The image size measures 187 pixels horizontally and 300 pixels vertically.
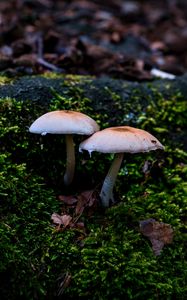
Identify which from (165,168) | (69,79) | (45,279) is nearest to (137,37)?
(69,79)

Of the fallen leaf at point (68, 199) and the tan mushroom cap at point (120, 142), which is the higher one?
the tan mushroom cap at point (120, 142)

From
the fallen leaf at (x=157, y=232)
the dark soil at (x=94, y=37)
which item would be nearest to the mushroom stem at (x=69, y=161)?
the fallen leaf at (x=157, y=232)

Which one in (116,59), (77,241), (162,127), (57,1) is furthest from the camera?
(57,1)

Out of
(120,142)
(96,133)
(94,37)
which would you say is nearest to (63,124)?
(96,133)

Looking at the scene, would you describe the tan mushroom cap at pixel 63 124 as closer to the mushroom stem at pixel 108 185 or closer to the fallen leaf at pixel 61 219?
the mushroom stem at pixel 108 185

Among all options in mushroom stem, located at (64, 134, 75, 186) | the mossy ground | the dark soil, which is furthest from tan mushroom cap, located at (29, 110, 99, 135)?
the dark soil

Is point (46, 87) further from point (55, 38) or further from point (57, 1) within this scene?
point (57, 1)
